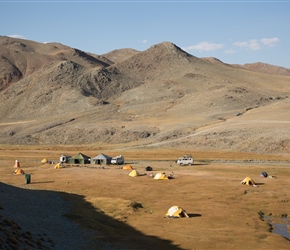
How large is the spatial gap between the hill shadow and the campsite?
0.10m

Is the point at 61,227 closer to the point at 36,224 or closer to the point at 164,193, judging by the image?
the point at 36,224

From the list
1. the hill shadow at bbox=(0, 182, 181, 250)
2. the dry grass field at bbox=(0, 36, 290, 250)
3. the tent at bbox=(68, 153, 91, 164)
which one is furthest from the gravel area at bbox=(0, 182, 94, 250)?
the tent at bbox=(68, 153, 91, 164)

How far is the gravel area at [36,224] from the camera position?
25453 mm

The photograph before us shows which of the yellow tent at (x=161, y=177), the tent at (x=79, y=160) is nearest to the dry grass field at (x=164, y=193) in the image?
the yellow tent at (x=161, y=177)

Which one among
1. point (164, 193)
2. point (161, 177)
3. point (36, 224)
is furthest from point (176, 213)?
point (161, 177)

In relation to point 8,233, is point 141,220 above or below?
below

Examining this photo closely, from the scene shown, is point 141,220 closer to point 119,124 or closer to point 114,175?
point 114,175

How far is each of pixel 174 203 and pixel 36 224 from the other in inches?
717

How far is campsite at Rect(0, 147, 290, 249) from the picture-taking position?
1272 inches

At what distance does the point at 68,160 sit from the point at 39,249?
6528 centimetres

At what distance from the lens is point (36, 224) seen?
1236 inches

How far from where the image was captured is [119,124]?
526ft

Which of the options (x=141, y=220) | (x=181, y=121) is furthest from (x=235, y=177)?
(x=181, y=121)

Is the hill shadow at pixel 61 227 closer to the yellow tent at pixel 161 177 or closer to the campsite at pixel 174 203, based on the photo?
the campsite at pixel 174 203
